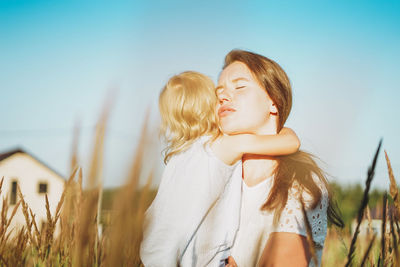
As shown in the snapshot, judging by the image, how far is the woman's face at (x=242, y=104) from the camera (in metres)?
1.88

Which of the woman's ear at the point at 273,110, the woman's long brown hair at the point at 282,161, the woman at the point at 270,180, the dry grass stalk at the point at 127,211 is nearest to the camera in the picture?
the dry grass stalk at the point at 127,211

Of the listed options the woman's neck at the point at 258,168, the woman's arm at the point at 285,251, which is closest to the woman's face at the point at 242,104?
the woman's neck at the point at 258,168

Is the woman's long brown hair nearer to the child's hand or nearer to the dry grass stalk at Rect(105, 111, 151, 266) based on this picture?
the child's hand

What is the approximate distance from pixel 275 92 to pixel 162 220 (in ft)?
3.46

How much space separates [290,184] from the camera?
1.84 metres

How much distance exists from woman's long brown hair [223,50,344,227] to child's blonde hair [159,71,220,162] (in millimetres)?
270

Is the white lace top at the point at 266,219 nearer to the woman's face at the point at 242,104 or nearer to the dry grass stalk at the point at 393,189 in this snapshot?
the woman's face at the point at 242,104

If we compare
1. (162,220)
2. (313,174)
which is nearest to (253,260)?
(162,220)

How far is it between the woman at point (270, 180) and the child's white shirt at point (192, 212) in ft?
0.42

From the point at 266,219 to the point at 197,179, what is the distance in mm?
466

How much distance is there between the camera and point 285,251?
1.62 m

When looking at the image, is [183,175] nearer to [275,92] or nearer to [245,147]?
[245,147]

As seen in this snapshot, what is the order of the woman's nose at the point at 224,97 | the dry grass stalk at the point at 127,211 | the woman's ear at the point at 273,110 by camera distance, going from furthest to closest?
1. the woman's ear at the point at 273,110
2. the woman's nose at the point at 224,97
3. the dry grass stalk at the point at 127,211

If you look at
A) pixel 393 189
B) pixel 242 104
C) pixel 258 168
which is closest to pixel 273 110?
pixel 242 104
